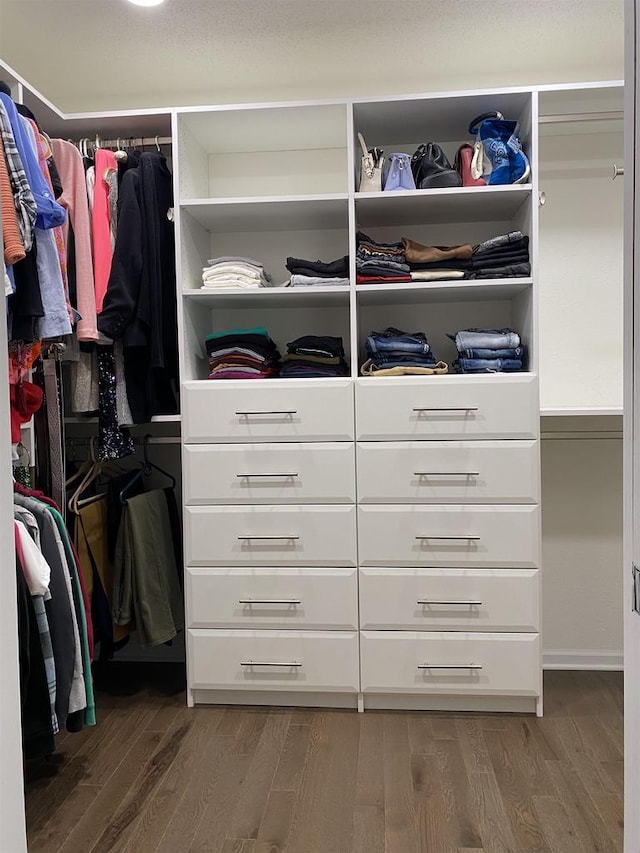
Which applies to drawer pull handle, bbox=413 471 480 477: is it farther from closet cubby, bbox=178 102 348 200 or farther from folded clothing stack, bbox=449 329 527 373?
closet cubby, bbox=178 102 348 200

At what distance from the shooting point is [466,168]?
284 cm

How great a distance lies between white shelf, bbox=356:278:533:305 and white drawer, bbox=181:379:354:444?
0.40 meters

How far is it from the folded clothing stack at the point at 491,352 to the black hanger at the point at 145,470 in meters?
1.37

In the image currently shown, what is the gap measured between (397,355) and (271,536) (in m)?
0.87

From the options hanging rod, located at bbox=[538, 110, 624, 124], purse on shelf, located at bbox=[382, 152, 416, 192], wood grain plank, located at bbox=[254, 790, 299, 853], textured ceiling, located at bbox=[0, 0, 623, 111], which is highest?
textured ceiling, located at bbox=[0, 0, 623, 111]

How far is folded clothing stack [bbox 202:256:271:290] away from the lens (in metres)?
2.91

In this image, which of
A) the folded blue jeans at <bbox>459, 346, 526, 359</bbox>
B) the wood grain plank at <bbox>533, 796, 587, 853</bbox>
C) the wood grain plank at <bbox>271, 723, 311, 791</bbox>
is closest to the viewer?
the wood grain plank at <bbox>533, 796, 587, 853</bbox>

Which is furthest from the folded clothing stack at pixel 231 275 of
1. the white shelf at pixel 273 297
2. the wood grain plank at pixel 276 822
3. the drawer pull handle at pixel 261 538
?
the wood grain plank at pixel 276 822

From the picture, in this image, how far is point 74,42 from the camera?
2824 mm

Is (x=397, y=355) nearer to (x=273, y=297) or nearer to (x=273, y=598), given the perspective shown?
(x=273, y=297)

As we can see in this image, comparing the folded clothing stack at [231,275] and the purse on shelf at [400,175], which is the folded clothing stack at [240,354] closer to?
the folded clothing stack at [231,275]

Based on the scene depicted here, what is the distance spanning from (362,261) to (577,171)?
1128 millimetres

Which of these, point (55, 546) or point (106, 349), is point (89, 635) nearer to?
point (55, 546)


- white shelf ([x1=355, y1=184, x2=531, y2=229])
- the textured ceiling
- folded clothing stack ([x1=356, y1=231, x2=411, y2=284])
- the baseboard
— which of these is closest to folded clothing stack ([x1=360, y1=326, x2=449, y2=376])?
folded clothing stack ([x1=356, y1=231, x2=411, y2=284])
